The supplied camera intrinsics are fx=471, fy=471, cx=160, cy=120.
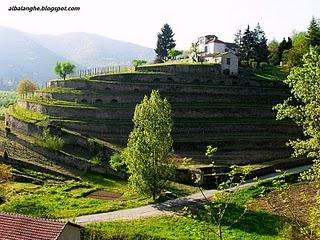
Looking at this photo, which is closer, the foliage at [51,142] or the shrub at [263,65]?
the foliage at [51,142]

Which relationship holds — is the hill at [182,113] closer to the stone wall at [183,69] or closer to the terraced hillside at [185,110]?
the terraced hillside at [185,110]

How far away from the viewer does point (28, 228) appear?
86.4 ft

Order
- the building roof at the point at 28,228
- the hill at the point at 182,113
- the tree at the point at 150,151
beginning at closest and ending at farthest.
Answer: the building roof at the point at 28,228
the tree at the point at 150,151
the hill at the point at 182,113

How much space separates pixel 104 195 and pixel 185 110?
80.8ft

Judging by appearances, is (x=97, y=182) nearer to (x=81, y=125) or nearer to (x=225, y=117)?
(x=81, y=125)

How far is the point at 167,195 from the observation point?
47.1 metres

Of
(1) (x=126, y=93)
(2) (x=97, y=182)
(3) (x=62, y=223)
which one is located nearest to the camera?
(3) (x=62, y=223)

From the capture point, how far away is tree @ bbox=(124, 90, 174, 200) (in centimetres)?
4425

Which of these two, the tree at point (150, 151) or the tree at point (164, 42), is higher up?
the tree at point (164, 42)

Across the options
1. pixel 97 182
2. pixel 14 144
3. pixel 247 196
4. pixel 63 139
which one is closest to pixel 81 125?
pixel 63 139

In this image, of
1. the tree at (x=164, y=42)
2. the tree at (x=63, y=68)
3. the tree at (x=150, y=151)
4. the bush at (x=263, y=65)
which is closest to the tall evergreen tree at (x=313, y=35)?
the bush at (x=263, y=65)

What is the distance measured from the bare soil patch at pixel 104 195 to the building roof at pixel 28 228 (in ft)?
67.5

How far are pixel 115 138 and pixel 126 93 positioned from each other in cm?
1201

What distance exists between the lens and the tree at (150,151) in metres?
44.2
